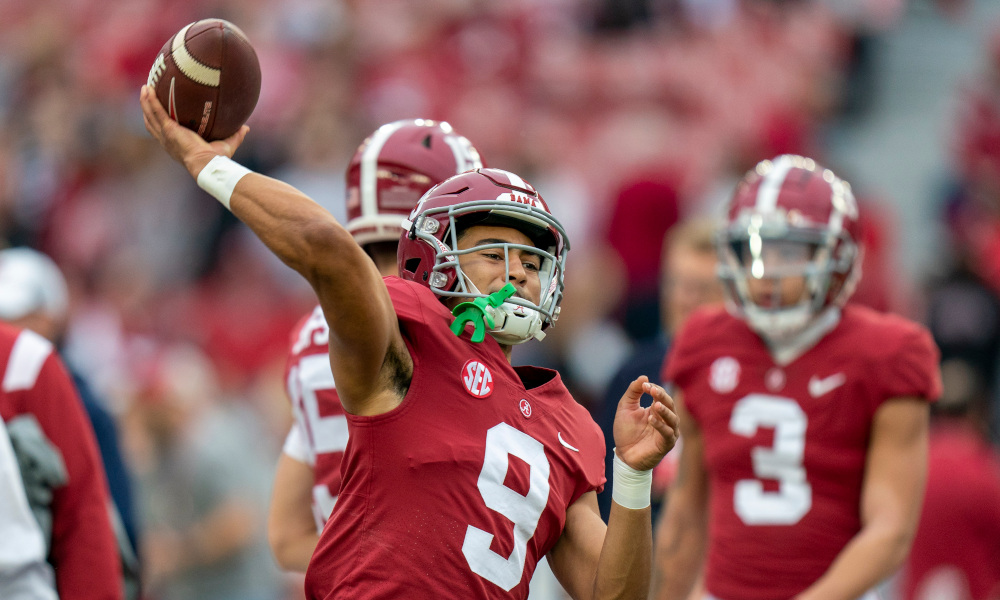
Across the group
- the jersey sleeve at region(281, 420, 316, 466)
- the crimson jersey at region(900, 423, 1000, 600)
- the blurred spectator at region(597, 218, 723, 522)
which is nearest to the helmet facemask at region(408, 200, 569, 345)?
the jersey sleeve at region(281, 420, 316, 466)

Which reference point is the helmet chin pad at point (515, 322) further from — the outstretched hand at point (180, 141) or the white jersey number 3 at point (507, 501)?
the outstretched hand at point (180, 141)

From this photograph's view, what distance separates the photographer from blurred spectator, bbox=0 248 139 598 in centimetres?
534

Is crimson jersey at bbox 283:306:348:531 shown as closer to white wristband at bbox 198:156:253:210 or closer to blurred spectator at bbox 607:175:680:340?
white wristband at bbox 198:156:253:210

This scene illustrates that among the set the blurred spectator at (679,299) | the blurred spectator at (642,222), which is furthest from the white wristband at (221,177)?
the blurred spectator at (642,222)

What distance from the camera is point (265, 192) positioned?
2627mm

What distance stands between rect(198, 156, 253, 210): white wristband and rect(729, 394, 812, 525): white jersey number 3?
211 cm

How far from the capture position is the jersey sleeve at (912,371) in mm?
3947

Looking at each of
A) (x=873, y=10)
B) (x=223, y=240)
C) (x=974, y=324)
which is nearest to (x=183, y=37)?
(x=974, y=324)

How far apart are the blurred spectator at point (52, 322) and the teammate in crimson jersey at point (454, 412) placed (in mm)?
2668

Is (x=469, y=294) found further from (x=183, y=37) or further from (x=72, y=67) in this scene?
(x=72, y=67)

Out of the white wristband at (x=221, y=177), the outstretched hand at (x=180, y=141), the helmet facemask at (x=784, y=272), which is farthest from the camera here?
the helmet facemask at (x=784, y=272)

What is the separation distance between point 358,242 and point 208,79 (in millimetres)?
1121

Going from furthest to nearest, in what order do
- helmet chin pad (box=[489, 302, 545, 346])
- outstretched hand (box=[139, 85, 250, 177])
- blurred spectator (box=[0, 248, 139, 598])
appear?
blurred spectator (box=[0, 248, 139, 598]) → helmet chin pad (box=[489, 302, 545, 346]) → outstretched hand (box=[139, 85, 250, 177])

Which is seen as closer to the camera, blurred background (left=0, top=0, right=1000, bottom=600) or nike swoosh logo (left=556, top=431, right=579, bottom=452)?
nike swoosh logo (left=556, top=431, right=579, bottom=452)
